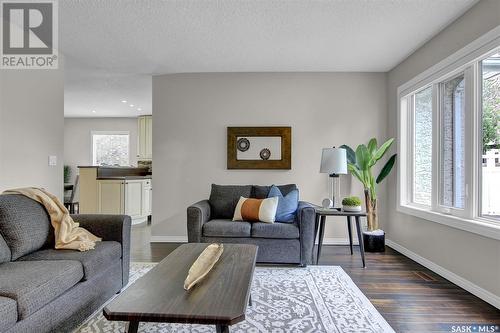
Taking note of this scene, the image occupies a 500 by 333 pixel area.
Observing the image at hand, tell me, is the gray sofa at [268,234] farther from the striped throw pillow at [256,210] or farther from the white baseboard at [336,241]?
the white baseboard at [336,241]

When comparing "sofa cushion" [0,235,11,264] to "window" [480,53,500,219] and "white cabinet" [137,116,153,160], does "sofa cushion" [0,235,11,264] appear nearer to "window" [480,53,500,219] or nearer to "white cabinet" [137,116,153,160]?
"window" [480,53,500,219]

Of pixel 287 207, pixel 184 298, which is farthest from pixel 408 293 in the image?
pixel 184 298

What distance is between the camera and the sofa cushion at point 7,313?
154 cm

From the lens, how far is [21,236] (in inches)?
91.0

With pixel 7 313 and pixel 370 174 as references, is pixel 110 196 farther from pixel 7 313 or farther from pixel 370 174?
pixel 7 313

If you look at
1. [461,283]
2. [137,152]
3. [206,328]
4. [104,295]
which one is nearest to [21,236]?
[104,295]

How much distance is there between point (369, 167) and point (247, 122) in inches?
74.8

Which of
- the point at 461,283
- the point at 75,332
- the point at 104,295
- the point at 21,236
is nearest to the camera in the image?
the point at 75,332

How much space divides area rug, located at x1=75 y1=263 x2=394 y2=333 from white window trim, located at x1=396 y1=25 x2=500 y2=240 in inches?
46.2

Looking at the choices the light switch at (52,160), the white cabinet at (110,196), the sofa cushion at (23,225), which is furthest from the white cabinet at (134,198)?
the sofa cushion at (23,225)

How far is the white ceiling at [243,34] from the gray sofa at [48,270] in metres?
1.98

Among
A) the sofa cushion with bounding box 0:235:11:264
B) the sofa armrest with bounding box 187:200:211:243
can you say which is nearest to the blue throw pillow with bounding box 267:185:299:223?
the sofa armrest with bounding box 187:200:211:243

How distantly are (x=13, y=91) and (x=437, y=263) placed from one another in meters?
4.89

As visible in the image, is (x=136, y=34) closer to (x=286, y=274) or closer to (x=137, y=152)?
(x=286, y=274)
